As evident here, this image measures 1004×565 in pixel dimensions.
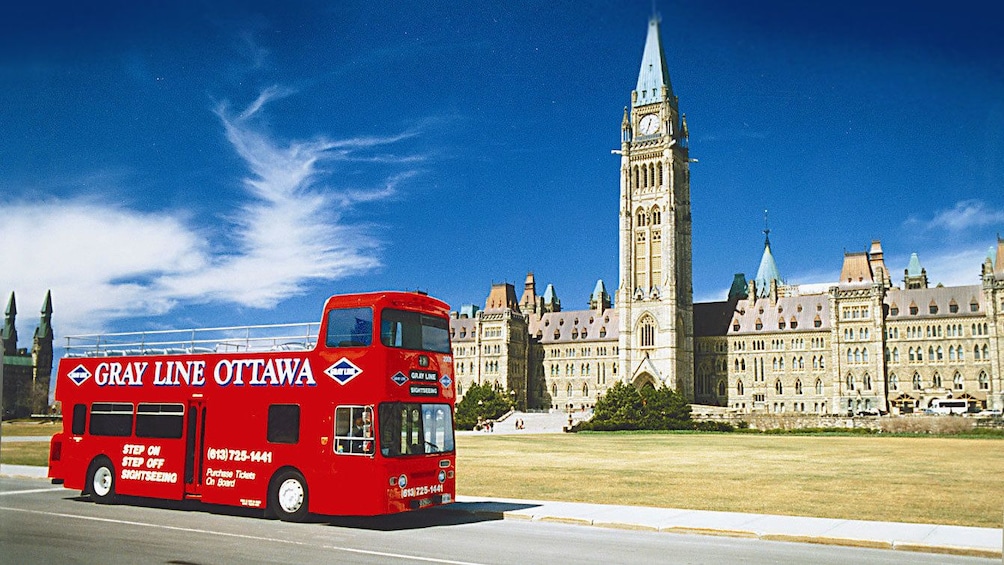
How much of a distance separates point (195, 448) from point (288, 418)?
110 inches

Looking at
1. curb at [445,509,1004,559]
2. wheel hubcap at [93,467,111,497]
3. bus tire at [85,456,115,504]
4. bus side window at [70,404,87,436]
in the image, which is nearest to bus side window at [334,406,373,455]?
curb at [445,509,1004,559]

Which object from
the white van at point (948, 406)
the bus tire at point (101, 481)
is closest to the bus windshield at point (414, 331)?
the bus tire at point (101, 481)

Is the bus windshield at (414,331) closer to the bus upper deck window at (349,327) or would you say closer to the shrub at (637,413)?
the bus upper deck window at (349,327)

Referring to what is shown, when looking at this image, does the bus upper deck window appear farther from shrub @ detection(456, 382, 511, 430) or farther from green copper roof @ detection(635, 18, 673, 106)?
green copper roof @ detection(635, 18, 673, 106)

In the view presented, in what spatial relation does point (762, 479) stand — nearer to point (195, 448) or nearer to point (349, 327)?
point (349, 327)

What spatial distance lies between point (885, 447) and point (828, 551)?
3719 cm

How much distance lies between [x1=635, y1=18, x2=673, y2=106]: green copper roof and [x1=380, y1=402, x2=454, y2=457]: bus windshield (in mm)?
109792

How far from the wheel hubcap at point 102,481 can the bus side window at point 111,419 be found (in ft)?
2.80

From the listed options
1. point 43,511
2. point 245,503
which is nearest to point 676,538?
point 245,503

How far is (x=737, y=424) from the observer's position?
8219cm

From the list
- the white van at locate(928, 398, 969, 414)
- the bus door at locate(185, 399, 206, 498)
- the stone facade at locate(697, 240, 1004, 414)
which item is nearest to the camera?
the bus door at locate(185, 399, 206, 498)

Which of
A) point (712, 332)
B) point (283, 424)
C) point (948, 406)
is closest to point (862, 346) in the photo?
point (948, 406)

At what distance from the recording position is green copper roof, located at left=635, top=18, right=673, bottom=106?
401 ft

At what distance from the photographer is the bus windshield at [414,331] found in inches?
666
